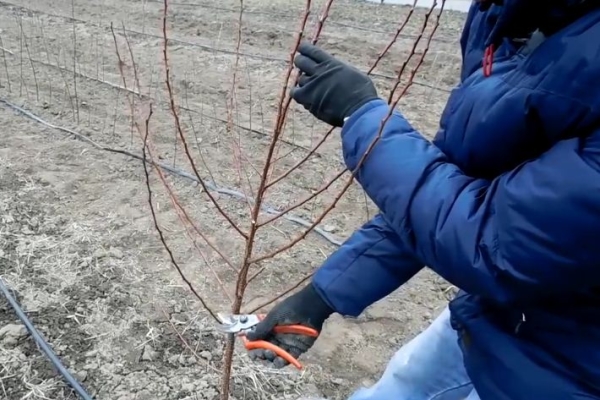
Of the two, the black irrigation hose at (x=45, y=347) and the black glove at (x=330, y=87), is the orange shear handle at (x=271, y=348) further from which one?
the black irrigation hose at (x=45, y=347)

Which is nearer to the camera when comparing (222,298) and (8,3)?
(222,298)

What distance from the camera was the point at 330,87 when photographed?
118cm

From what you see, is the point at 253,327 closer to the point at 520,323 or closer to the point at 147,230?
the point at 520,323

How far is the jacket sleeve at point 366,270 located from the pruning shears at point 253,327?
0.34 feet

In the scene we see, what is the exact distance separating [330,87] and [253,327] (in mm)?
557

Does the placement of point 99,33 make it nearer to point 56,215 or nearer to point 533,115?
point 56,215

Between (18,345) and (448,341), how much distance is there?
1.62m

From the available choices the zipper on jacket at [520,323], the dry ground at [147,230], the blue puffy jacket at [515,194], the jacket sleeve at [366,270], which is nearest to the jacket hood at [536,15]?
the blue puffy jacket at [515,194]

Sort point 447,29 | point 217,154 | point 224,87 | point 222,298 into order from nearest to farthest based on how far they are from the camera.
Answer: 1. point 222,298
2. point 217,154
3. point 224,87
4. point 447,29

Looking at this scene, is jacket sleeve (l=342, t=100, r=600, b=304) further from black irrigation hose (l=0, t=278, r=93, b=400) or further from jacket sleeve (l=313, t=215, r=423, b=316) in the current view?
black irrigation hose (l=0, t=278, r=93, b=400)

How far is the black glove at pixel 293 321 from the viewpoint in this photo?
140 centimetres

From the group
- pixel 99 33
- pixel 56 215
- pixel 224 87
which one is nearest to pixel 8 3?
pixel 99 33

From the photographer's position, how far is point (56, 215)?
312 centimetres

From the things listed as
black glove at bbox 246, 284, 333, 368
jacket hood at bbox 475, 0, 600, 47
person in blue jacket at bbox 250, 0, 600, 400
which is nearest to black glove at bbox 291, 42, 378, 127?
person in blue jacket at bbox 250, 0, 600, 400
